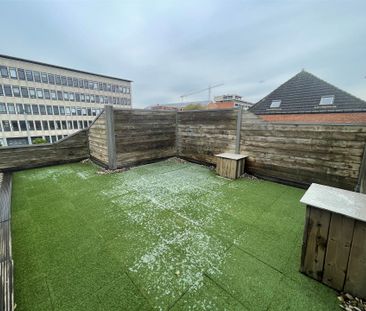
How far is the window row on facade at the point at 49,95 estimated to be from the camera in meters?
22.6

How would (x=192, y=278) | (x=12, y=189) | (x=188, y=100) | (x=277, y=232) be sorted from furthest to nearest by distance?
1. (x=188, y=100)
2. (x=12, y=189)
3. (x=277, y=232)
4. (x=192, y=278)

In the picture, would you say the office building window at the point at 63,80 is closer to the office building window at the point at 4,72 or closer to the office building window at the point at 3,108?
the office building window at the point at 4,72

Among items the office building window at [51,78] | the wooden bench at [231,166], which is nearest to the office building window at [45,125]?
the office building window at [51,78]

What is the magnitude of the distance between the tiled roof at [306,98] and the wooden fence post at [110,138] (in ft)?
35.9

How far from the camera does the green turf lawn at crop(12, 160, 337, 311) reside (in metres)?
1.37

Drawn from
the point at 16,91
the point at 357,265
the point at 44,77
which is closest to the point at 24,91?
the point at 16,91

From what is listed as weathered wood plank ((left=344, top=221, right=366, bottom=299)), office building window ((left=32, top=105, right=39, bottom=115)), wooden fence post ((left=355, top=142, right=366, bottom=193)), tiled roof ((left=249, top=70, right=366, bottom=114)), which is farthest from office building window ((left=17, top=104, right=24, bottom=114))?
wooden fence post ((left=355, top=142, right=366, bottom=193))

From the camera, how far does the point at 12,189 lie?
3.59 metres

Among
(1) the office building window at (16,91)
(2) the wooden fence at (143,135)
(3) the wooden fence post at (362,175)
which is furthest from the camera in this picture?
(1) the office building window at (16,91)

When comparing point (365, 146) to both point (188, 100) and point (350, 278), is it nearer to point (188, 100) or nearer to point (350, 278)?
point (350, 278)

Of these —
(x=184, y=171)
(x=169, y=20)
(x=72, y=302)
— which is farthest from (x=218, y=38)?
(x=72, y=302)

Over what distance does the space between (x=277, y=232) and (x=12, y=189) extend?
5.46m

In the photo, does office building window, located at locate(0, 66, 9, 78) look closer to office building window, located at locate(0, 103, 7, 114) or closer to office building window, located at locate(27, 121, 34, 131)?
office building window, located at locate(0, 103, 7, 114)

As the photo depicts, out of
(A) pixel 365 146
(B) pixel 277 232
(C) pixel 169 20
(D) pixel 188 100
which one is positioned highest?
(D) pixel 188 100
